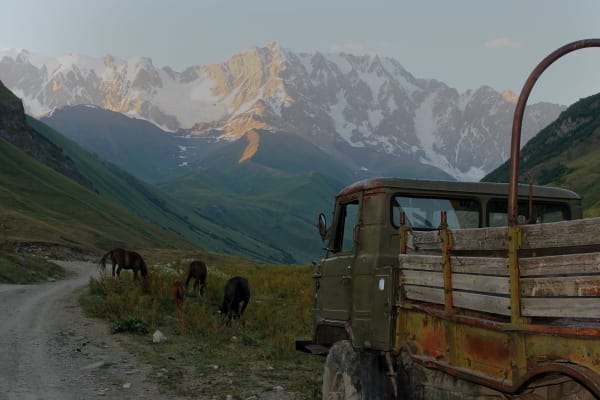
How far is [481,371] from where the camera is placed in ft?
17.0

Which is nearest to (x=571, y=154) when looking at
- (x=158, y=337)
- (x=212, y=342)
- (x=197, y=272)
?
(x=197, y=272)

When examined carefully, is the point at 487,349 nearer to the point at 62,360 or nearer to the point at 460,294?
the point at 460,294

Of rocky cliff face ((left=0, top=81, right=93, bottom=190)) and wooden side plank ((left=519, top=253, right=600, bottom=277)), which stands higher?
rocky cliff face ((left=0, top=81, right=93, bottom=190))

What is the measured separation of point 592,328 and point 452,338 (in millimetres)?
1772

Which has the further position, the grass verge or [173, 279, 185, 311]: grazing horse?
the grass verge

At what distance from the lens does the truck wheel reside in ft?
24.2

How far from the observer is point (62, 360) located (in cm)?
1198

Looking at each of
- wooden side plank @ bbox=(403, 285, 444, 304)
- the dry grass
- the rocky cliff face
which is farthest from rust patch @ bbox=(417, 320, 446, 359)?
the rocky cliff face

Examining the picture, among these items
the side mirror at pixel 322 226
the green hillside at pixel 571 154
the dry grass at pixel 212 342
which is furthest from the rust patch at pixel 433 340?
the green hillside at pixel 571 154

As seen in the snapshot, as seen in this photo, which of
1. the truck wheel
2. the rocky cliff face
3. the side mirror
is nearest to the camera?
the truck wheel

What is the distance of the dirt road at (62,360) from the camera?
385 inches

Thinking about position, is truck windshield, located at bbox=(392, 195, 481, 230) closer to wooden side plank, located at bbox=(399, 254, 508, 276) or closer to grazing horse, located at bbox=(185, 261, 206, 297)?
wooden side plank, located at bbox=(399, 254, 508, 276)

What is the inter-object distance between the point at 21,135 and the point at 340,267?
129 meters

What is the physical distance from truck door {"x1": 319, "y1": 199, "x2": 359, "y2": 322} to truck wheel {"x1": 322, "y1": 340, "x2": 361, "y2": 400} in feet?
1.45
